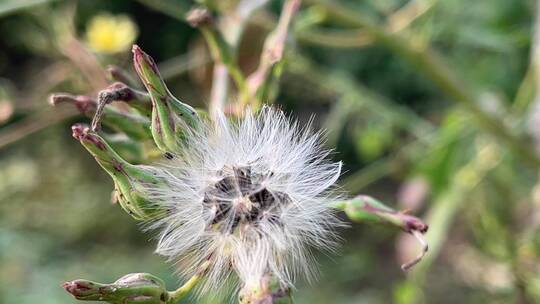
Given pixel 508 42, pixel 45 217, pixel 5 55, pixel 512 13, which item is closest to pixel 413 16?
pixel 508 42

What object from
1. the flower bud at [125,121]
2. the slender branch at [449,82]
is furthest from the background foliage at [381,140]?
the flower bud at [125,121]

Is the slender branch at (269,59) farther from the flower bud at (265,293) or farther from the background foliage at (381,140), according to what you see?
the flower bud at (265,293)

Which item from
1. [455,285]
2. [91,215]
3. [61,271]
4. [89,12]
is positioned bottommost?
[455,285]

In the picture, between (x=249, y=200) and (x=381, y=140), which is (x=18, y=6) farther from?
(x=381, y=140)

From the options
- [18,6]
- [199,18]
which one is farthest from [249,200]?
[18,6]

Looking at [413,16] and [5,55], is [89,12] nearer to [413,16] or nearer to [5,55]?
[5,55]

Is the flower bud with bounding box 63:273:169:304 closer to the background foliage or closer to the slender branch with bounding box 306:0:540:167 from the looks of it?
the background foliage

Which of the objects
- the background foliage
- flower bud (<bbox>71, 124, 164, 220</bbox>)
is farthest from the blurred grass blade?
flower bud (<bbox>71, 124, 164, 220</bbox>)
